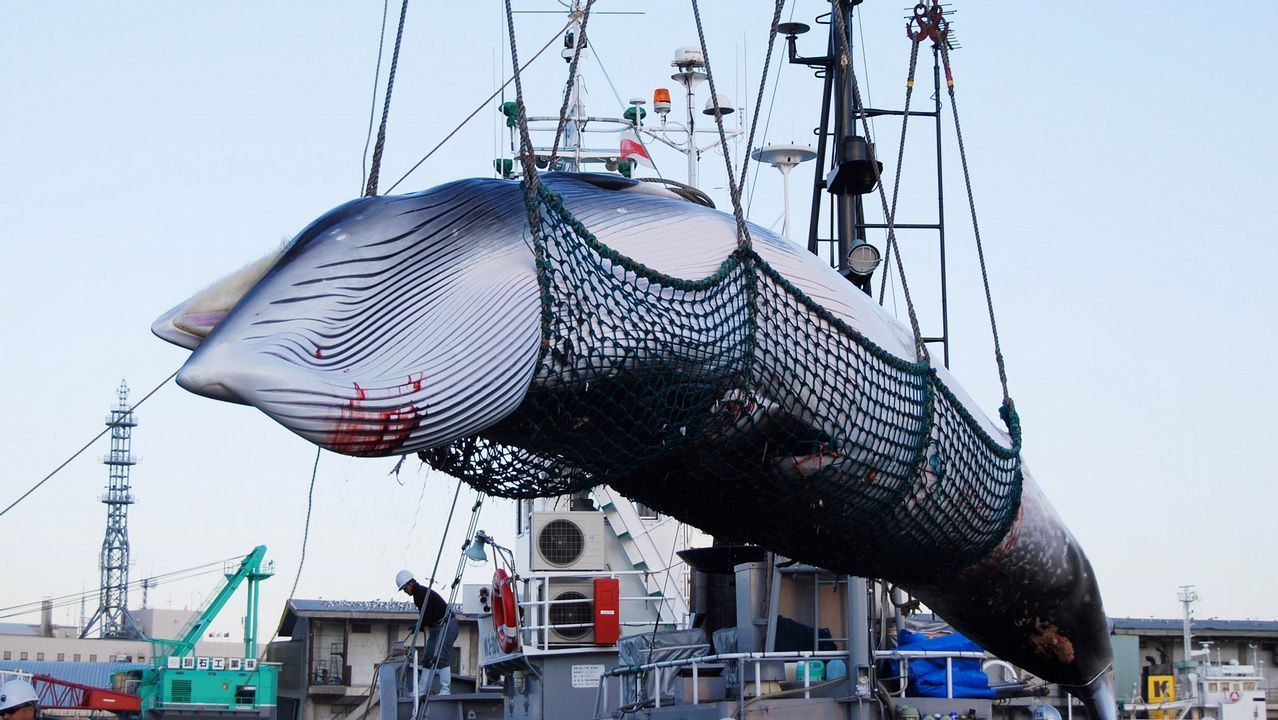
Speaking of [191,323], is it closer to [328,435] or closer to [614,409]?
[328,435]

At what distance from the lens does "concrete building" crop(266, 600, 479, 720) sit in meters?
44.5

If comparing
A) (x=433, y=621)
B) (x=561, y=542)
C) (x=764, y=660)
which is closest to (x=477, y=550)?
(x=433, y=621)

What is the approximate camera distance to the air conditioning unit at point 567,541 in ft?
63.0

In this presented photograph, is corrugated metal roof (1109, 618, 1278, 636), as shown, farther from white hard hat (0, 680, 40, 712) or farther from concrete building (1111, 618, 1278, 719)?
white hard hat (0, 680, 40, 712)

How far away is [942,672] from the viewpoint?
11320 millimetres

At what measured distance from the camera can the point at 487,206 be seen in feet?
16.3

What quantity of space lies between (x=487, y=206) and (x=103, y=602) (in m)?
79.2

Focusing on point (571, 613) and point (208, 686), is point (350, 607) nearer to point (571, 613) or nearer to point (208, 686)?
point (208, 686)

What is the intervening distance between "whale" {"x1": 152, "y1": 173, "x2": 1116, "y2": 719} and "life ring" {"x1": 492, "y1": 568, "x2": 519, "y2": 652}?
35.2 ft

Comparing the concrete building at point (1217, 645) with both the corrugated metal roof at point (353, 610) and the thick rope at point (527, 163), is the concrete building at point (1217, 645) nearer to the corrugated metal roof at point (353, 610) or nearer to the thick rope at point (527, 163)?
the corrugated metal roof at point (353, 610)

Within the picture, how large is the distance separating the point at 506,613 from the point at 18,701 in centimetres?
1062

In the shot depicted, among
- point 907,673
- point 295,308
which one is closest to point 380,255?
point 295,308

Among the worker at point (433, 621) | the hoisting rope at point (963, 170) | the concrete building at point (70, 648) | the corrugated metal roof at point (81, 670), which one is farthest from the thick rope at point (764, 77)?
the concrete building at point (70, 648)

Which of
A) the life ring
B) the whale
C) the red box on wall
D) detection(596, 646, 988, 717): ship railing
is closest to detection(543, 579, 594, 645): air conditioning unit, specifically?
the red box on wall
